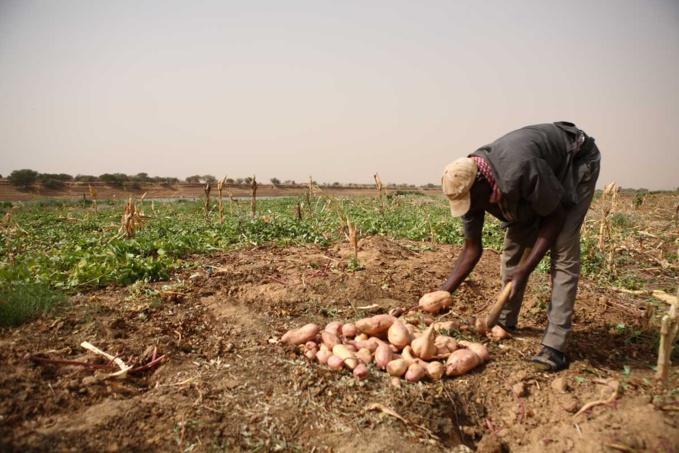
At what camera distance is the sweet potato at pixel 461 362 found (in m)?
2.51

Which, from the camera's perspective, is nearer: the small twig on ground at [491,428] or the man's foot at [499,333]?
the small twig on ground at [491,428]

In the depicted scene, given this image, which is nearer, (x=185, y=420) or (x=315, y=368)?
(x=185, y=420)

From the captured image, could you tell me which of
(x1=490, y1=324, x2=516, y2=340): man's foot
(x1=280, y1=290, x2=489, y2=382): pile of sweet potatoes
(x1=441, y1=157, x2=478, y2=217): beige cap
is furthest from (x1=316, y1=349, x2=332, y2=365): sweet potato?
(x1=490, y1=324, x2=516, y2=340): man's foot

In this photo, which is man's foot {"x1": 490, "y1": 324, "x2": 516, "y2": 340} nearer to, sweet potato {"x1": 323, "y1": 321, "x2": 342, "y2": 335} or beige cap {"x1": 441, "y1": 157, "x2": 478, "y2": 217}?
beige cap {"x1": 441, "y1": 157, "x2": 478, "y2": 217}

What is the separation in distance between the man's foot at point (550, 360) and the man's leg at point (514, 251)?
49 centimetres

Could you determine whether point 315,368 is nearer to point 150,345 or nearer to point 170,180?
point 150,345

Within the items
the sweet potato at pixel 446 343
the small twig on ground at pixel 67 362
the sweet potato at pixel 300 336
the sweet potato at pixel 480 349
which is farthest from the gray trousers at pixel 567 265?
the small twig on ground at pixel 67 362

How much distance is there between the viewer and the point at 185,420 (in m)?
1.88

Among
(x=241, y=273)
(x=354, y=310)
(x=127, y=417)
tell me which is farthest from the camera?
(x=241, y=273)

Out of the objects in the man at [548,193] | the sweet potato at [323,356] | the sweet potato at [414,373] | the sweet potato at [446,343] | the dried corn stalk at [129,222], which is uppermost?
the man at [548,193]

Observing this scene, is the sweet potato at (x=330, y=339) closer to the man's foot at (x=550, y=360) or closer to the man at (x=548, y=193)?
the man at (x=548, y=193)

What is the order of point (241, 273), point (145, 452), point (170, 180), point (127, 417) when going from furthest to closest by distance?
point (170, 180) → point (241, 273) → point (127, 417) → point (145, 452)

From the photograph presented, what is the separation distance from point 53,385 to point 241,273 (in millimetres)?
2457

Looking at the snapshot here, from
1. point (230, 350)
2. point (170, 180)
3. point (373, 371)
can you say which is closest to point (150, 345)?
point (230, 350)
